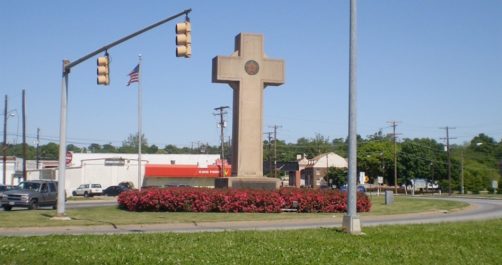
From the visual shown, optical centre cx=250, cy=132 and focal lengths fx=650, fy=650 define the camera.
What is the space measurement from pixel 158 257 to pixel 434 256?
5180mm

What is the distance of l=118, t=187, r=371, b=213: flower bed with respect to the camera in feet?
98.6

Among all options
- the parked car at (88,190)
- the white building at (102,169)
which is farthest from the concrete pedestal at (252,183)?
the white building at (102,169)

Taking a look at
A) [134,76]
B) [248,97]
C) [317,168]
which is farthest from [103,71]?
[317,168]

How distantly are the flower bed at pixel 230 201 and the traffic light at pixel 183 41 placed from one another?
1227cm

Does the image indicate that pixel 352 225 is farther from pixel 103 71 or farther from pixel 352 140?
pixel 103 71

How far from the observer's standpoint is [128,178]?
87188mm

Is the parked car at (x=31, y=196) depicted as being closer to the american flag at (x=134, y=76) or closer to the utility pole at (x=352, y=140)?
the american flag at (x=134, y=76)

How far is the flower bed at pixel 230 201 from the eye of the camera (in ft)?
98.6

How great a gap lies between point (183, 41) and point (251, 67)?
14.6m

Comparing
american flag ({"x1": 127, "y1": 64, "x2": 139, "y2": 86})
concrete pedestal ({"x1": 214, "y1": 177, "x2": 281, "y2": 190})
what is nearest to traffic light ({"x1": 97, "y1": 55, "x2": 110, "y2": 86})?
concrete pedestal ({"x1": 214, "y1": 177, "x2": 281, "y2": 190})

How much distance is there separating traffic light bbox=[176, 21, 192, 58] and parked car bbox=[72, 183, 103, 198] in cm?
5916

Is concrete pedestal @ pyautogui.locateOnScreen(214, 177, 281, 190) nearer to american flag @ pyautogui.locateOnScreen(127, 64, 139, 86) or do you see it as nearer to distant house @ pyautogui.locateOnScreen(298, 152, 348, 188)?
american flag @ pyautogui.locateOnScreen(127, 64, 139, 86)

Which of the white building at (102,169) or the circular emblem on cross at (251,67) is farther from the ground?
the circular emblem on cross at (251,67)

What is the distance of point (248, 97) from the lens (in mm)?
32938
